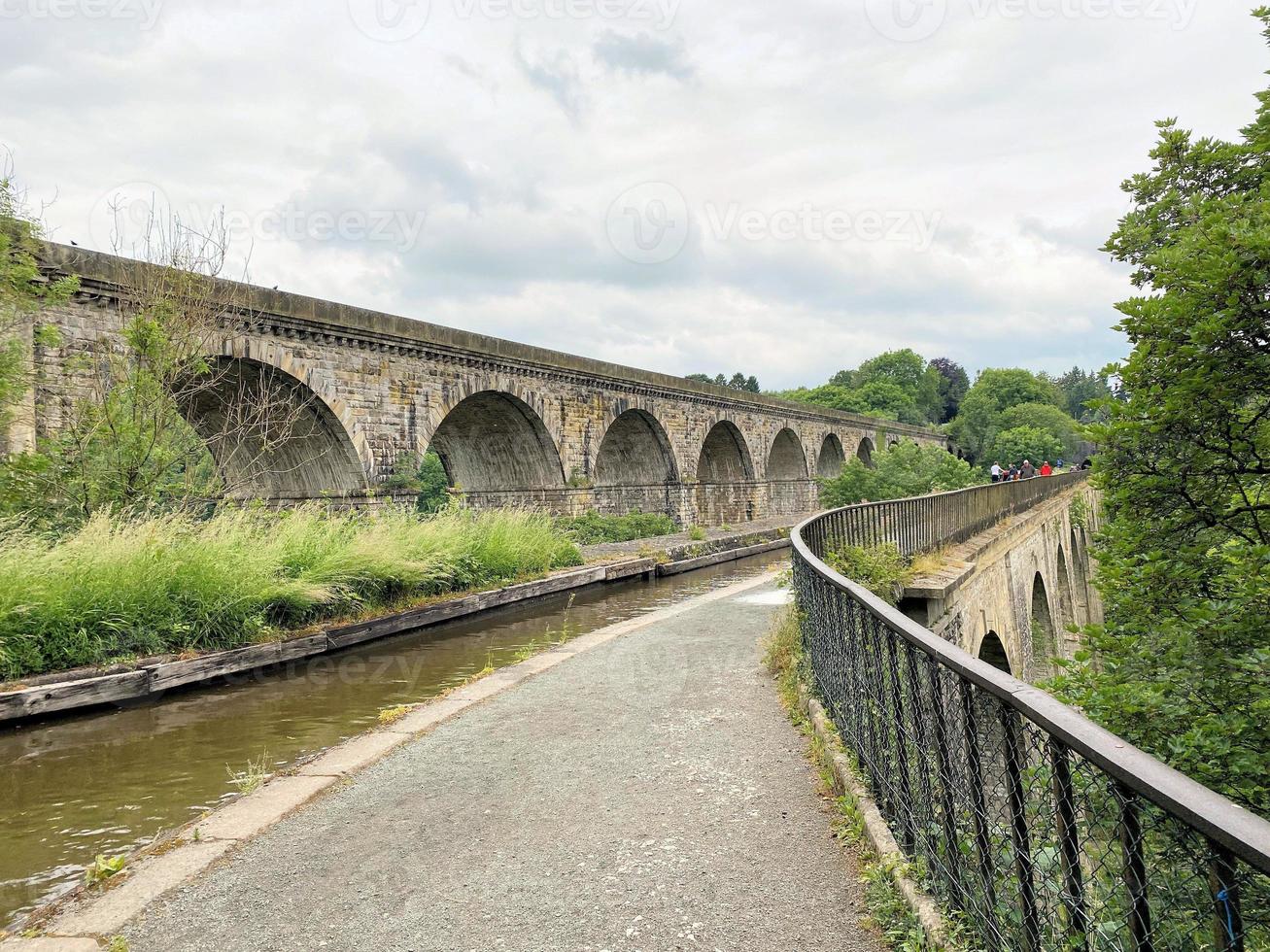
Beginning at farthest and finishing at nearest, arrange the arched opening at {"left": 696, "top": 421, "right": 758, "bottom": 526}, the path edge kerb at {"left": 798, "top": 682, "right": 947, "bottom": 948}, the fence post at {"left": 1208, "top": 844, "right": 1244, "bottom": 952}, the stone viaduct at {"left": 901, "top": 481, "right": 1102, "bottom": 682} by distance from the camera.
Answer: the arched opening at {"left": 696, "top": 421, "right": 758, "bottom": 526}, the stone viaduct at {"left": 901, "top": 481, "right": 1102, "bottom": 682}, the path edge kerb at {"left": 798, "top": 682, "right": 947, "bottom": 948}, the fence post at {"left": 1208, "top": 844, "right": 1244, "bottom": 952}

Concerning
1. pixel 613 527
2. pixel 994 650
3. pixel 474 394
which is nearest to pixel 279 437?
pixel 474 394

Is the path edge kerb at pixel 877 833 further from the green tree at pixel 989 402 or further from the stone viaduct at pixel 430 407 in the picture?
the green tree at pixel 989 402

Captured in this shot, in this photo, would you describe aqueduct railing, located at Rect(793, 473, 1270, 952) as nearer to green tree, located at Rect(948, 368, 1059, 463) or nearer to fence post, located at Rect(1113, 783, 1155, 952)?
fence post, located at Rect(1113, 783, 1155, 952)

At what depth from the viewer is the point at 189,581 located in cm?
777

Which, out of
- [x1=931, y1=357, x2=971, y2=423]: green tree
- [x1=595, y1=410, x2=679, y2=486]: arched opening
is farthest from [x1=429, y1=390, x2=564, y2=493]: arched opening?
[x1=931, y1=357, x2=971, y2=423]: green tree

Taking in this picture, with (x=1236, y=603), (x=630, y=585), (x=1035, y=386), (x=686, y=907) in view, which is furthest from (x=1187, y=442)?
(x=1035, y=386)

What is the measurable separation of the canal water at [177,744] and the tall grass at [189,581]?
61 centimetres

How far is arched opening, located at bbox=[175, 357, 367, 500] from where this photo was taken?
45.1 ft

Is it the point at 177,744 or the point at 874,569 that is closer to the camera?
the point at 177,744

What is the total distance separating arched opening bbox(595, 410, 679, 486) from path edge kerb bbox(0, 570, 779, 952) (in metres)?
20.3

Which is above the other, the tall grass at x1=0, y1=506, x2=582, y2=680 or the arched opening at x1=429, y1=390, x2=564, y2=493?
the arched opening at x1=429, y1=390, x2=564, y2=493

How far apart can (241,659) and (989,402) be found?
9166cm

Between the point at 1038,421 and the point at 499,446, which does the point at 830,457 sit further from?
the point at 1038,421

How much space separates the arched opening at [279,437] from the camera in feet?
45.1
